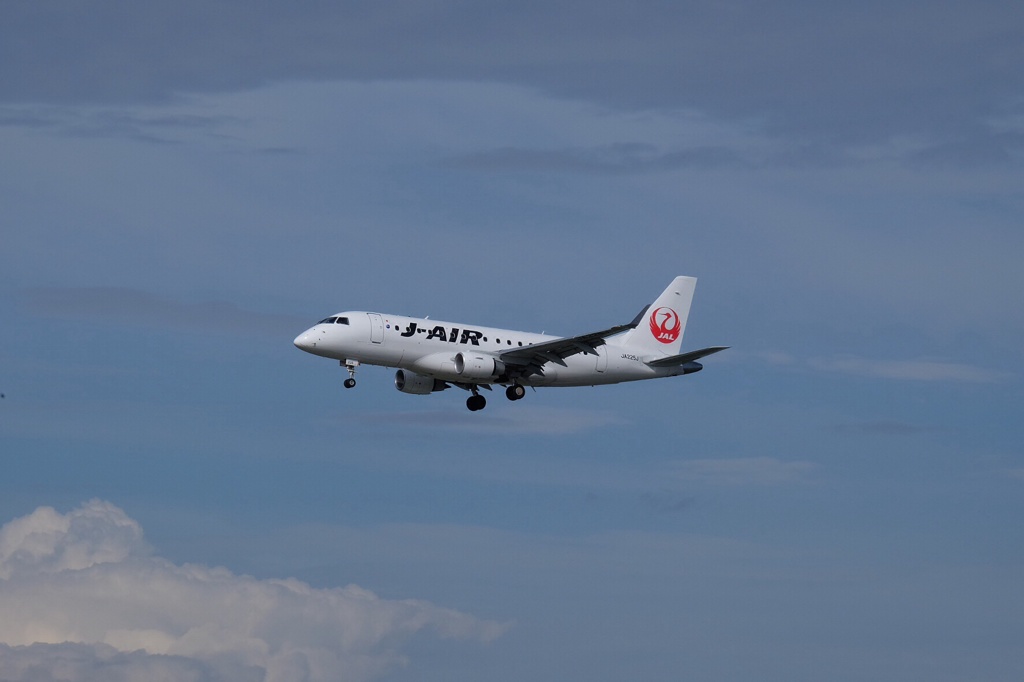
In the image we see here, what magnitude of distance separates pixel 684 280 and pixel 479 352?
1748 cm

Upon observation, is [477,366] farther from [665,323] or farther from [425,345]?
[665,323]

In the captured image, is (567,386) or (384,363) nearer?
(384,363)

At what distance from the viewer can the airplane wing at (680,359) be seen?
90375mm

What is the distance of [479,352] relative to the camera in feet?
296

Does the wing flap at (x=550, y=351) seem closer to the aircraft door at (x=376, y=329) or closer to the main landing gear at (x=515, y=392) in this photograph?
the main landing gear at (x=515, y=392)

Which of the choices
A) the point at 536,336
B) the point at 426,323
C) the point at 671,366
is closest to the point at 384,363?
the point at 426,323

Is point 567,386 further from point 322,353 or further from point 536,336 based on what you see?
point 322,353

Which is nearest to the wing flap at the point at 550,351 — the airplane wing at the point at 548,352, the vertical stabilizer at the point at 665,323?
the airplane wing at the point at 548,352

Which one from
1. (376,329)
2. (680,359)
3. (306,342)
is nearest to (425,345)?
(376,329)

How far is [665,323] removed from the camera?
325 feet

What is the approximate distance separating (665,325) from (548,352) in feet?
37.1

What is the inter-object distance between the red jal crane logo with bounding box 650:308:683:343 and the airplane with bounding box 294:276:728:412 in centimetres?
6

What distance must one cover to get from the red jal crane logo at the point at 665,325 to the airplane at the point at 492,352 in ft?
0.19

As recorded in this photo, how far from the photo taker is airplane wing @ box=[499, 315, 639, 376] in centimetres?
8850
